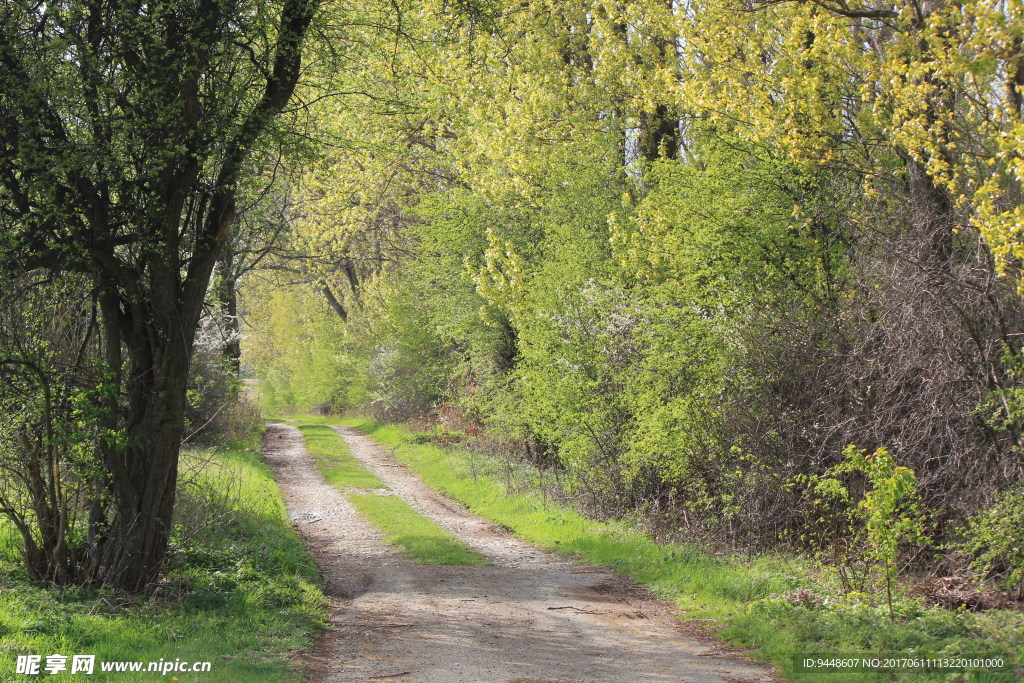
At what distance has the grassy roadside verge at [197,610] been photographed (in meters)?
7.51

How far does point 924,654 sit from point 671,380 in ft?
20.8

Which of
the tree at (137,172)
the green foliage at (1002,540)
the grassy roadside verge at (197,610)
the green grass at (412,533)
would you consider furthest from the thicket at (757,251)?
the grassy roadside verge at (197,610)

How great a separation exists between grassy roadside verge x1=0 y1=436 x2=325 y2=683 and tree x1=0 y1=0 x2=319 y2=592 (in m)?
0.64

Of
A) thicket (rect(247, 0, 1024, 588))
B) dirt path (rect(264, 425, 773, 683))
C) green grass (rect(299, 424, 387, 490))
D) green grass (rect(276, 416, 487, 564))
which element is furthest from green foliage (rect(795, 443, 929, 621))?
green grass (rect(299, 424, 387, 490))

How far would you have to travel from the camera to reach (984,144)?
10.3 m

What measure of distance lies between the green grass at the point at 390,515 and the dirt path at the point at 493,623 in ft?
1.08

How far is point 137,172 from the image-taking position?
932 cm

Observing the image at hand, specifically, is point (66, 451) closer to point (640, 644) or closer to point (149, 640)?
point (149, 640)

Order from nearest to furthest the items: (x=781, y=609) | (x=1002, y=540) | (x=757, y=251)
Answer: (x=1002, y=540), (x=781, y=609), (x=757, y=251)

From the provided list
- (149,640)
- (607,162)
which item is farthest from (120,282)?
(607,162)

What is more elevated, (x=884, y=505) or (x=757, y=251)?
(x=757, y=251)

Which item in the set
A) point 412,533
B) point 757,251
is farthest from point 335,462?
point 757,251

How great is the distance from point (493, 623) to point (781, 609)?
3.08 m

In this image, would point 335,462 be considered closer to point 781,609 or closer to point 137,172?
point 137,172
